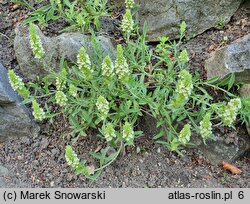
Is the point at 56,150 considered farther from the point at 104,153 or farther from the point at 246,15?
the point at 246,15

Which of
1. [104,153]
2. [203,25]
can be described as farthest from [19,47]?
[203,25]

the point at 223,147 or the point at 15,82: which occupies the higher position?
the point at 15,82

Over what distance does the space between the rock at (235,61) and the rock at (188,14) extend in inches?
19.7

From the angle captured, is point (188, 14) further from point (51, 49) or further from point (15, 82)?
point (15, 82)

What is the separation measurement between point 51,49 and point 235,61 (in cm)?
151

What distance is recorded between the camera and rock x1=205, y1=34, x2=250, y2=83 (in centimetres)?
322

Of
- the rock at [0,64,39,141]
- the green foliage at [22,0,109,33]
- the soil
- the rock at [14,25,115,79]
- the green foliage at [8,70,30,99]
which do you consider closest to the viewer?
the green foliage at [8,70,30,99]

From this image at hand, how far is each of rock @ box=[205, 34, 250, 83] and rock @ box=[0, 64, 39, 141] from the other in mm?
1527

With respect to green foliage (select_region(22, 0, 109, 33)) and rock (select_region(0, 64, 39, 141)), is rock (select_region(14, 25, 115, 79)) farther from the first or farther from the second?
rock (select_region(0, 64, 39, 141))

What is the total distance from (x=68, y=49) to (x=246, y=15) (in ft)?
5.33

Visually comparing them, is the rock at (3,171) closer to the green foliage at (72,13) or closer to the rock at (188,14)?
the green foliage at (72,13)

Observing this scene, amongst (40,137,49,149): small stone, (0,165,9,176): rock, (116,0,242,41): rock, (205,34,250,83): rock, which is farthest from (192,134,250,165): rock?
(0,165,9,176): rock

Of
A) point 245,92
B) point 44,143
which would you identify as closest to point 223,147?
point 245,92

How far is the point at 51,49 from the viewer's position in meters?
3.58
